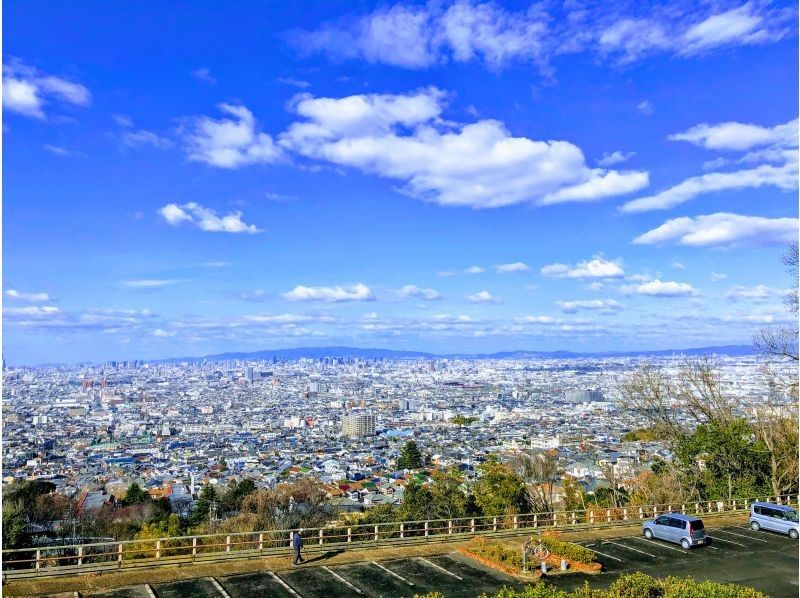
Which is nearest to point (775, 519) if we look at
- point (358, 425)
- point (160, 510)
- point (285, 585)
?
point (285, 585)

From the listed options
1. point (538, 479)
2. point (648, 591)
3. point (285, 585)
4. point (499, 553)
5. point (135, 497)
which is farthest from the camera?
point (135, 497)

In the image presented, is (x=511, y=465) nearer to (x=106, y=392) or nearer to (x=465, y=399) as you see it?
(x=465, y=399)

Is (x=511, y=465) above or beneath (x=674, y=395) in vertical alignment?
beneath

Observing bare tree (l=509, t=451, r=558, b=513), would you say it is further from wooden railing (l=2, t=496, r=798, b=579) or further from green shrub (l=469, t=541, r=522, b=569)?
green shrub (l=469, t=541, r=522, b=569)

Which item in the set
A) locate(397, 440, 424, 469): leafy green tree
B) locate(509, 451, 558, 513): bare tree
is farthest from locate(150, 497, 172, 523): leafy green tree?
locate(397, 440, 424, 469): leafy green tree

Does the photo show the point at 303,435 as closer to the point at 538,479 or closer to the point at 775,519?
the point at 538,479

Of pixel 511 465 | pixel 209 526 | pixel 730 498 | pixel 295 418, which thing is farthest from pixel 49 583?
pixel 295 418
